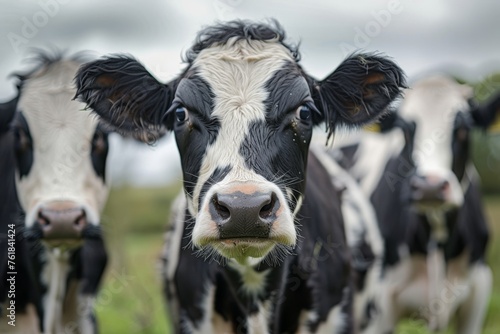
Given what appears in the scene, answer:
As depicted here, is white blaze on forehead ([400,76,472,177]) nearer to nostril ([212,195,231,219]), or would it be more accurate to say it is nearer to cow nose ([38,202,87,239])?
cow nose ([38,202,87,239])

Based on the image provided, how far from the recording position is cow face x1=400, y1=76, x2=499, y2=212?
754 cm

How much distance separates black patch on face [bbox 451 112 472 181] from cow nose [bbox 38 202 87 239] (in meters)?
3.93

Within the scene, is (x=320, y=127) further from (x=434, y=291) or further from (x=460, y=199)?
(x=434, y=291)

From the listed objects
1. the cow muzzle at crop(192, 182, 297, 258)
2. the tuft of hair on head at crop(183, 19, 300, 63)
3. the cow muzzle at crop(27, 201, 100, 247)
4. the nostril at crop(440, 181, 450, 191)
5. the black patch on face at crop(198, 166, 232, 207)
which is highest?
the tuft of hair on head at crop(183, 19, 300, 63)

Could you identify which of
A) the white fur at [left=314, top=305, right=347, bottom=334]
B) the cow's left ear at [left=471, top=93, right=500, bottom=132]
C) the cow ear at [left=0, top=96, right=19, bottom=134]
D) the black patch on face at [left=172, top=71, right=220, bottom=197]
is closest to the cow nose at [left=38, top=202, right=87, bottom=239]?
the black patch on face at [left=172, top=71, right=220, bottom=197]

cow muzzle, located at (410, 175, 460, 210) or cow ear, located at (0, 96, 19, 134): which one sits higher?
cow ear, located at (0, 96, 19, 134)

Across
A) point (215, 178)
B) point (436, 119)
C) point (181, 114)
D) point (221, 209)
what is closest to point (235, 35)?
point (181, 114)

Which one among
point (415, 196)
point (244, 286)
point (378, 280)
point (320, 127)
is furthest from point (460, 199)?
point (244, 286)

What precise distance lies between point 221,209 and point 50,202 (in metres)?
1.92

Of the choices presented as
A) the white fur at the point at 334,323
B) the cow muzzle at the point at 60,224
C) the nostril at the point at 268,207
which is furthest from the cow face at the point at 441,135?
the nostril at the point at 268,207

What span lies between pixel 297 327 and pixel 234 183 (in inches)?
59.8

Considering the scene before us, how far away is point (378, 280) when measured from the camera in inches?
306

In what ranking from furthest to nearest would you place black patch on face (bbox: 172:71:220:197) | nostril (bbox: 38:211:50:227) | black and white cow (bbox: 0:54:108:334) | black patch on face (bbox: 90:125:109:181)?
1. black patch on face (bbox: 90:125:109:181)
2. black and white cow (bbox: 0:54:108:334)
3. nostril (bbox: 38:211:50:227)
4. black patch on face (bbox: 172:71:220:197)

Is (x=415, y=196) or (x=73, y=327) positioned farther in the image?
(x=415, y=196)
